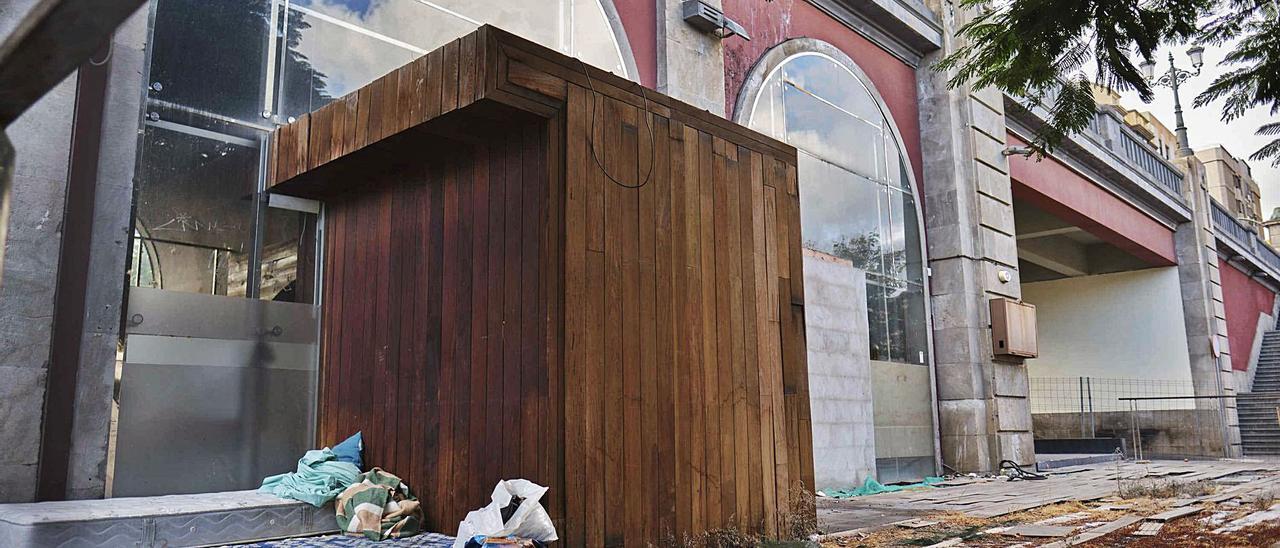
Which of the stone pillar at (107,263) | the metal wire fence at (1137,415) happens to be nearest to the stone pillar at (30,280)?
the stone pillar at (107,263)

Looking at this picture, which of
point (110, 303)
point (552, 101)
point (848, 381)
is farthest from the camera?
point (848, 381)

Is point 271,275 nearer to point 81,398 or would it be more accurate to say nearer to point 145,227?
point 145,227

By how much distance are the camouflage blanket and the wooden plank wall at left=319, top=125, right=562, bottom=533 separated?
4.1 inches

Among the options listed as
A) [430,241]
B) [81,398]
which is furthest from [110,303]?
[430,241]

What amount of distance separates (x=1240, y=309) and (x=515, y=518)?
26.5m

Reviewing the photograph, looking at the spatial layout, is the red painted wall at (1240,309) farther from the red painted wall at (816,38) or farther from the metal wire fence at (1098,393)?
the red painted wall at (816,38)

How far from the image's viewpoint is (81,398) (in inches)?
201

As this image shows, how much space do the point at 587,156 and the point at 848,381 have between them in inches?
238

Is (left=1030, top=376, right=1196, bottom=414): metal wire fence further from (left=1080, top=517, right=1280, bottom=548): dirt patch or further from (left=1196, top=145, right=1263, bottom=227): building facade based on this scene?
(left=1196, top=145, right=1263, bottom=227): building facade

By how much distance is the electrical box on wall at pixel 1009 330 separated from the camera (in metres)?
12.6

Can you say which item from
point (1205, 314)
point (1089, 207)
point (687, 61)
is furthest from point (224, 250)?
point (1205, 314)

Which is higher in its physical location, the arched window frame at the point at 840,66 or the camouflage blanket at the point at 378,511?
the arched window frame at the point at 840,66

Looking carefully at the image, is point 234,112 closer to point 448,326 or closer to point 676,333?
point 448,326

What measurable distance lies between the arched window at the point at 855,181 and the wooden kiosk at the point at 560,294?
4.25m
